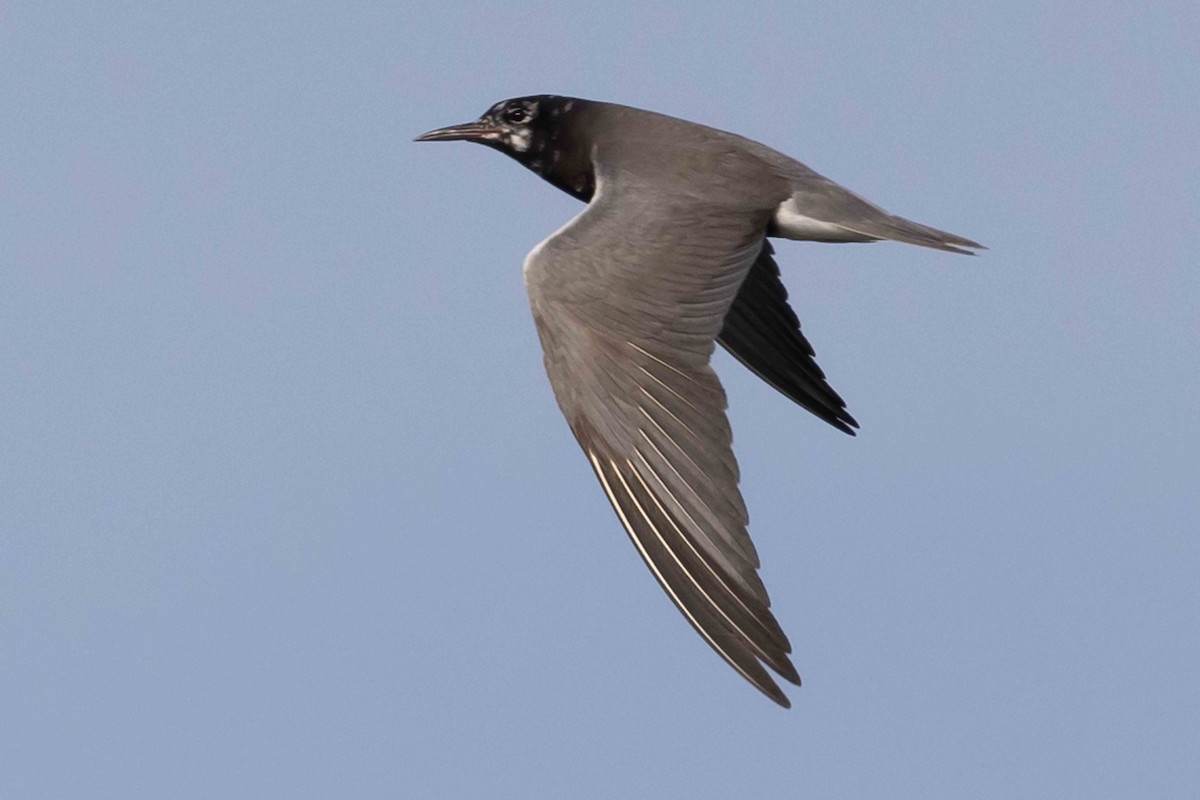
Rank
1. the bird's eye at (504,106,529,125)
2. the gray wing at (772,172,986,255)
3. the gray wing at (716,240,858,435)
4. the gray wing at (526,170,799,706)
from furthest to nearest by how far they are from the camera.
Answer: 1. the bird's eye at (504,106,529,125)
2. the gray wing at (716,240,858,435)
3. the gray wing at (772,172,986,255)
4. the gray wing at (526,170,799,706)

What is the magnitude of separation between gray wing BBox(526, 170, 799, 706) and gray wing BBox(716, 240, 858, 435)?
116 cm

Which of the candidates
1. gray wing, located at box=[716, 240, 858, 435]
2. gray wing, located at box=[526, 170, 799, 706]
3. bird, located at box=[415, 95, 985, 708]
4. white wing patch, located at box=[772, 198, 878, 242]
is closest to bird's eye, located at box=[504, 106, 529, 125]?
bird, located at box=[415, 95, 985, 708]

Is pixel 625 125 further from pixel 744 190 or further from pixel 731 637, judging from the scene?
pixel 731 637

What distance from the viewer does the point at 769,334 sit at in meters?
11.2

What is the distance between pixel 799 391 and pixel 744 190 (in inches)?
59.9

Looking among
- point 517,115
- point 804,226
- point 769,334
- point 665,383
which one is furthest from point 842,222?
point 517,115

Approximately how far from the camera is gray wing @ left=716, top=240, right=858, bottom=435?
36.6 feet

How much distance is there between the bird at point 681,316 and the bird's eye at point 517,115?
0.14 meters

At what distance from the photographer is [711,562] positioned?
8.38 metres

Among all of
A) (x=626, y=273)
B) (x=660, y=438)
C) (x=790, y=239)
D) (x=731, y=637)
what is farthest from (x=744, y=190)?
(x=731, y=637)

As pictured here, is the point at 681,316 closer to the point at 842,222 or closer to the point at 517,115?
the point at 842,222

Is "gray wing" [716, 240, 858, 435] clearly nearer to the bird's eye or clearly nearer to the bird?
the bird

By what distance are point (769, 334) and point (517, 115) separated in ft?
6.45

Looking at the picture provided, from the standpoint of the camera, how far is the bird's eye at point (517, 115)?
11.9m
